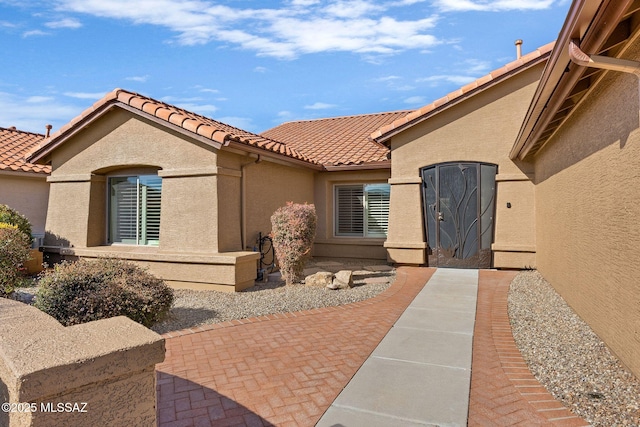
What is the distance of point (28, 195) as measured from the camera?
14109 mm

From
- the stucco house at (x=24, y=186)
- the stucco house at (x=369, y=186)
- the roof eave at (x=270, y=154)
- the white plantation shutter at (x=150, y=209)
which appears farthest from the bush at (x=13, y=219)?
the roof eave at (x=270, y=154)

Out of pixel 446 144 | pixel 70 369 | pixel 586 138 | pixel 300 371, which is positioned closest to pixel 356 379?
pixel 300 371

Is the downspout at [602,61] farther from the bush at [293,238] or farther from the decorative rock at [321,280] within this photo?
the decorative rock at [321,280]

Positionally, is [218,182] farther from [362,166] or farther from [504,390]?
[504,390]

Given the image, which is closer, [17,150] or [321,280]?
[321,280]

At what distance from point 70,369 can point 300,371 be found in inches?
108

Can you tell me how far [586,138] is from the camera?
5852 mm

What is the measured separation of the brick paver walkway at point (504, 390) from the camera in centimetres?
335

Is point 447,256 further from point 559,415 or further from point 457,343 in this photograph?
point 559,415

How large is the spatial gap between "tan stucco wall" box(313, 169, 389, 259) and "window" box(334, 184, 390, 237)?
0.22 metres

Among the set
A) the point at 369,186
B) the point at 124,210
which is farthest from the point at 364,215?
the point at 124,210

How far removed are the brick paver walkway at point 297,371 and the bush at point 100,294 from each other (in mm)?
665

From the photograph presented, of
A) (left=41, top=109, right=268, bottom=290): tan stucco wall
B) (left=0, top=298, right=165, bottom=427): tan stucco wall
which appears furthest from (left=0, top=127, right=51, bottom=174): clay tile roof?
(left=0, top=298, right=165, bottom=427): tan stucco wall

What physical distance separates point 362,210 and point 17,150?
13.9 m
